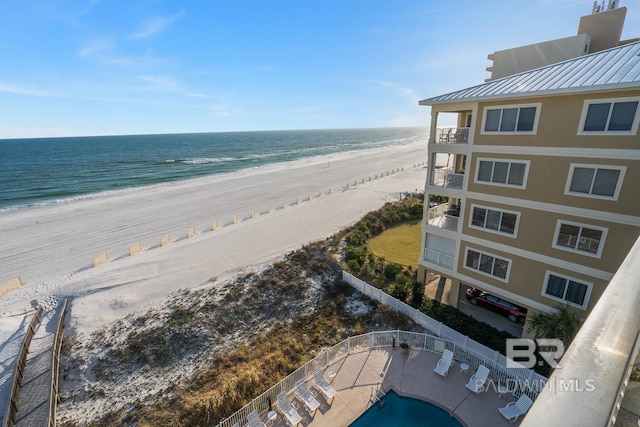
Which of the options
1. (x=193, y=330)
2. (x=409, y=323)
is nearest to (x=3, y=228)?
(x=193, y=330)

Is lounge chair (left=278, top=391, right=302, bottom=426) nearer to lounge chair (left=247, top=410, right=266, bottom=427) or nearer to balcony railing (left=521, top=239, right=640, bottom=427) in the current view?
lounge chair (left=247, top=410, right=266, bottom=427)

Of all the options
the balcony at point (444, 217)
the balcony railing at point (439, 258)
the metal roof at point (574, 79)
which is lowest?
the balcony railing at point (439, 258)

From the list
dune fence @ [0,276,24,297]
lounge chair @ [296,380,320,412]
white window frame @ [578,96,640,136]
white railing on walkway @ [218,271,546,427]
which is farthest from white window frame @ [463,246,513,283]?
dune fence @ [0,276,24,297]

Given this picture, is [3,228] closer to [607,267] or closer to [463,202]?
[463,202]

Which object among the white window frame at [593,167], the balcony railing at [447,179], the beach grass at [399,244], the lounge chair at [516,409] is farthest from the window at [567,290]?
the beach grass at [399,244]

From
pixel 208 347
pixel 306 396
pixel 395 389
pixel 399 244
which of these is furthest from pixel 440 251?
pixel 208 347

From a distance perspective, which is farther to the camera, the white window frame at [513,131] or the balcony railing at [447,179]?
the balcony railing at [447,179]

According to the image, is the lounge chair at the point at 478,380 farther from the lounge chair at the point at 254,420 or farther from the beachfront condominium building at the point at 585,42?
the beachfront condominium building at the point at 585,42

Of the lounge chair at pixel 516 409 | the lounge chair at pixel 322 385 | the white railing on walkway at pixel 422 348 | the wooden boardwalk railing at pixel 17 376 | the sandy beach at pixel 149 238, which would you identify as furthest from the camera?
the sandy beach at pixel 149 238
